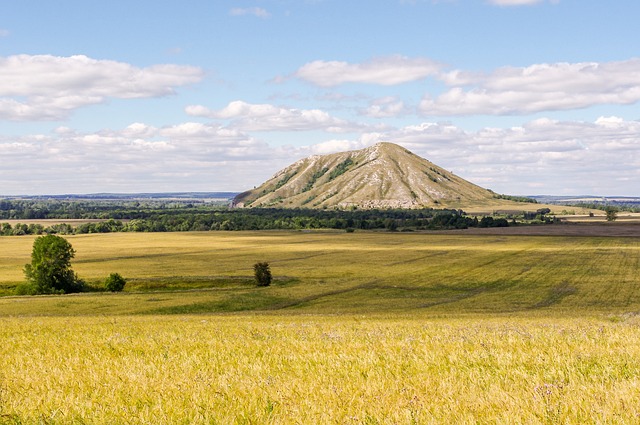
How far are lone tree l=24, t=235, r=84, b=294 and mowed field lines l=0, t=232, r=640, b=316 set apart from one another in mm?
5629

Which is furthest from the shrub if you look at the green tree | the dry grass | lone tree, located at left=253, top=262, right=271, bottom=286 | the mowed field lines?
the dry grass

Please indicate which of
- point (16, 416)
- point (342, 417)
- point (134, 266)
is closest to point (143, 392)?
point (16, 416)

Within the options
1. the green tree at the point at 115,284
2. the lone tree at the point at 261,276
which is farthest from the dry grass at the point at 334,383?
the green tree at the point at 115,284

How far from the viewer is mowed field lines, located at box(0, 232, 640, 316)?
66250mm

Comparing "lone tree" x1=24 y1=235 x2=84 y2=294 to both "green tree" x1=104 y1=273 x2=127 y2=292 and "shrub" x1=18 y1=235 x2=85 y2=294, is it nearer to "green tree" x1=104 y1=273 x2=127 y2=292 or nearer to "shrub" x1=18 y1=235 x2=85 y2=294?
"shrub" x1=18 y1=235 x2=85 y2=294

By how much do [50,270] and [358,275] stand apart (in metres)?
51.9

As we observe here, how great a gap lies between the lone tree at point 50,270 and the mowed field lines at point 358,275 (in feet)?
18.5

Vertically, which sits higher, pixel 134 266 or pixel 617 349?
pixel 617 349

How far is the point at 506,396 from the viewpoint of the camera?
744cm

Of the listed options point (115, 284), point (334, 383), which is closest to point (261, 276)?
point (115, 284)

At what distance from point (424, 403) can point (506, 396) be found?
1.11 metres

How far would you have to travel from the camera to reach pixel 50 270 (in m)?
90.6

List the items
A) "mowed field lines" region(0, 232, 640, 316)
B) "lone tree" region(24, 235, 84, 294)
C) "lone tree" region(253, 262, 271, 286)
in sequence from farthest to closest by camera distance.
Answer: "lone tree" region(24, 235, 84, 294) → "lone tree" region(253, 262, 271, 286) → "mowed field lines" region(0, 232, 640, 316)

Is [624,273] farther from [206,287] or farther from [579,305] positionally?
[206,287]
